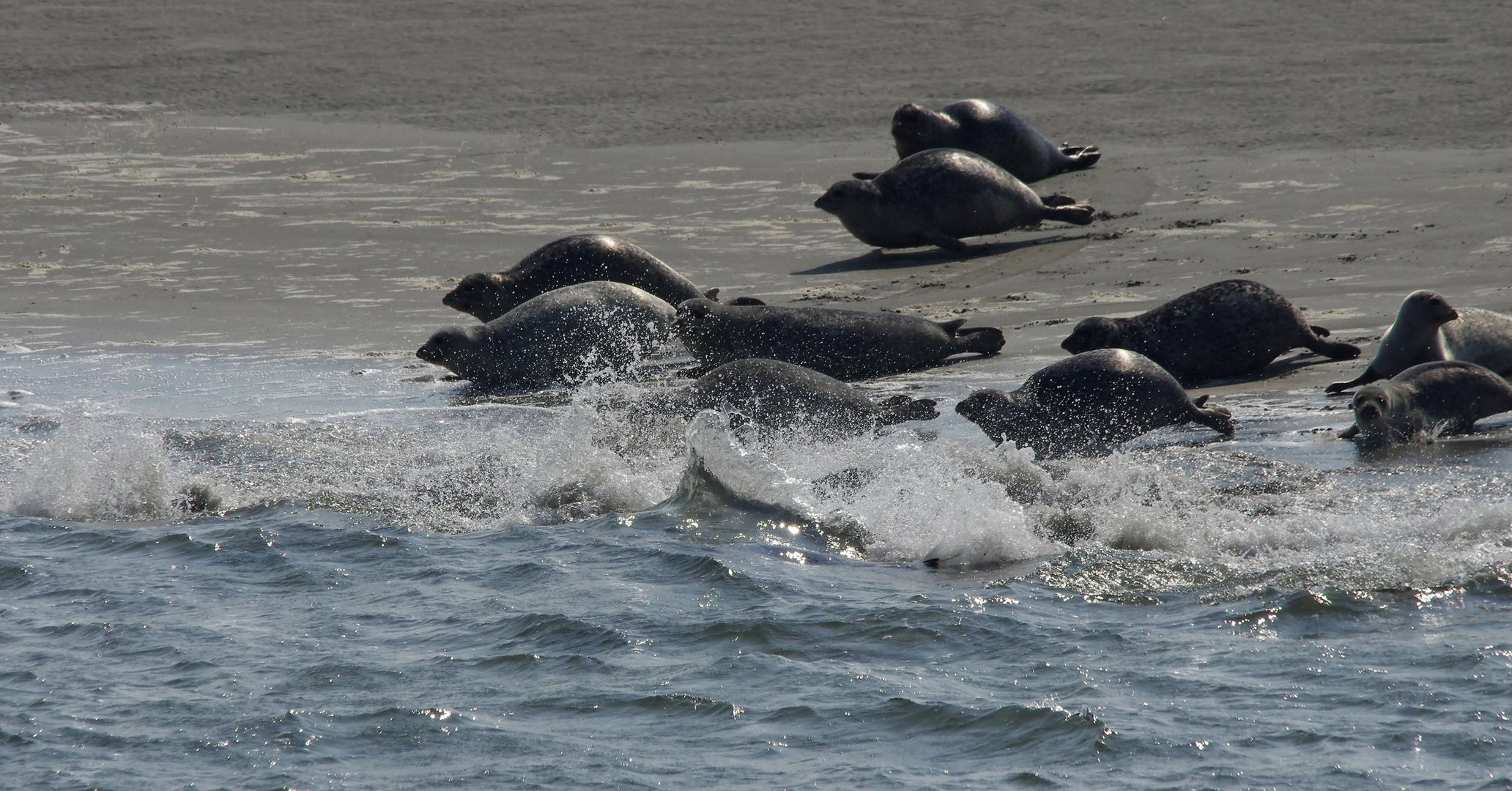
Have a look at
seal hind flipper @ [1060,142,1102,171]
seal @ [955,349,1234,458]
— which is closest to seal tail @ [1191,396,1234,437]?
seal @ [955,349,1234,458]

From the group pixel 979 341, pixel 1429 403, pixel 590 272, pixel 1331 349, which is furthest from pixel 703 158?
pixel 1429 403

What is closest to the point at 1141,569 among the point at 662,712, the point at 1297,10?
the point at 662,712

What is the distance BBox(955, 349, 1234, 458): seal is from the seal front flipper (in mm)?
658

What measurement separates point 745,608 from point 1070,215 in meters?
5.71

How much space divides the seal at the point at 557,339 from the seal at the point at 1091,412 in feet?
7.92

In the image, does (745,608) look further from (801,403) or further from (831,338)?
(831,338)

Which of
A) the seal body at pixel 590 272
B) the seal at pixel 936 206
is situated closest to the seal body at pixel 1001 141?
the seal at pixel 936 206

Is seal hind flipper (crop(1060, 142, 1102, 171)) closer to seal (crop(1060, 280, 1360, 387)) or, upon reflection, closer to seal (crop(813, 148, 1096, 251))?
seal (crop(813, 148, 1096, 251))

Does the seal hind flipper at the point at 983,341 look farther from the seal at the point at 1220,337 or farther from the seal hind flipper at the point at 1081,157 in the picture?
the seal hind flipper at the point at 1081,157

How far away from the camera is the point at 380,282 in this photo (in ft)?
32.2

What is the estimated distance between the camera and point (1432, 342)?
21.3 ft

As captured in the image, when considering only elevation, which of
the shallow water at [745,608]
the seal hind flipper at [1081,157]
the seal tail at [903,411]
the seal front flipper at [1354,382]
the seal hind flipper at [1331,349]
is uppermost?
the seal hind flipper at [1081,157]

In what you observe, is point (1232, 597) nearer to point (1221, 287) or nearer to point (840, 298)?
point (1221, 287)

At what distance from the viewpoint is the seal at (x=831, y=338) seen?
7.62 meters
